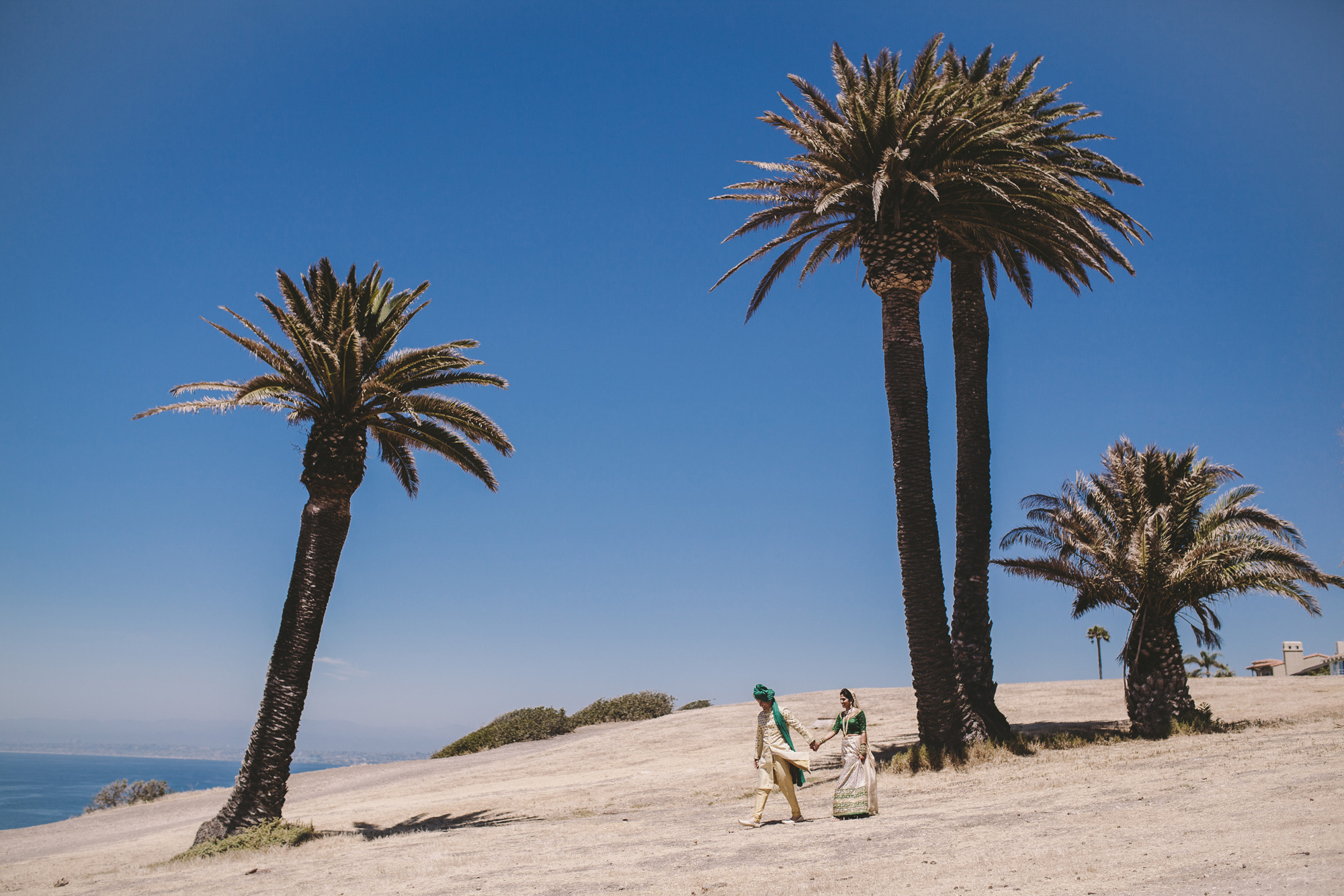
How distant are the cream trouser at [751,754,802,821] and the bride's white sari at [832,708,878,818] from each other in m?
0.67

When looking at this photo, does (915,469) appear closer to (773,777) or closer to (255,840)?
(773,777)

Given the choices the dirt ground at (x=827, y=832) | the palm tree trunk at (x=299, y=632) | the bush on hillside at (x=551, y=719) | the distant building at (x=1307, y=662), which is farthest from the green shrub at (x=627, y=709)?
the distant building at (x=1307, y=662)

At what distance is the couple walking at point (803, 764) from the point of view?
1152 cm

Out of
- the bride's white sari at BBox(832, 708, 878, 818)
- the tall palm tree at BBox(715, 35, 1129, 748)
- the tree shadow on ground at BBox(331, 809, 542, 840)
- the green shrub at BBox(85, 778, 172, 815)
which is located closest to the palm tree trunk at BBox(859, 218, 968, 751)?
the tall palm tree at BBox(715, 35, 1129, 748)

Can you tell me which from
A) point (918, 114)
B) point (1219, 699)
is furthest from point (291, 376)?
point (1219, 699)

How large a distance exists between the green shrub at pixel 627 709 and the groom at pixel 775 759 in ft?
87.1

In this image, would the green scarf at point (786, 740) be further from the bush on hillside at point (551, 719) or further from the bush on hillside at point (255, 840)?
the bush on hillside at point (551, 719)

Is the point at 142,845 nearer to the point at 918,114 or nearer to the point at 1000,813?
the point at 1000,813

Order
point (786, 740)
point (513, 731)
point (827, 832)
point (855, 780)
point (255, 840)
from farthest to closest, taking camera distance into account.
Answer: point (513, 731) < point (255, 840) < point (786, 740) < point (855, 780) < point (827, 832)

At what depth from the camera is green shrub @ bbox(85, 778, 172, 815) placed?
27562 mm

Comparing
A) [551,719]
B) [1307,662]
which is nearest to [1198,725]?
[551,719]

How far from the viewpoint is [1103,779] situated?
12172 millimetres

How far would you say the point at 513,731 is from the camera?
34875 millimetres

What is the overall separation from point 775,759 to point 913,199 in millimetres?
12177
